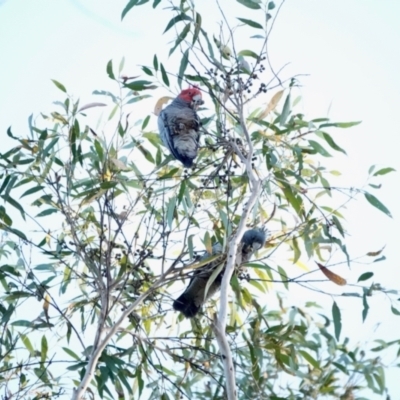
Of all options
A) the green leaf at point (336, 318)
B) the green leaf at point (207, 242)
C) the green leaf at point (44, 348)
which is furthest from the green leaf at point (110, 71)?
the green leaf at point (336, 318)

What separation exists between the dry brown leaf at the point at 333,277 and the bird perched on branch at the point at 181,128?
2.72 ft

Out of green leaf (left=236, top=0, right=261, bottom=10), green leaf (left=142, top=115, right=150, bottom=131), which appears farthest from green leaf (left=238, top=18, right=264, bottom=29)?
green leaf (left=142, top=115, right=150, bottom=131)

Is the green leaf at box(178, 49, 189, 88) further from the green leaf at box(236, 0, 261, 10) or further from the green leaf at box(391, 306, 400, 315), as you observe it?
the green leaf at box(391, 306, 400, 315)

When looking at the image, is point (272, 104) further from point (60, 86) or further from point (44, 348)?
point (44, 348)

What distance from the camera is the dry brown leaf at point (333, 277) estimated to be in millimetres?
3043

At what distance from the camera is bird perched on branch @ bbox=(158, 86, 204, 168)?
3.66 meters

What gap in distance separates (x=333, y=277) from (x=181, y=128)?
1148 mm

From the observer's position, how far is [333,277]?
3057 mm

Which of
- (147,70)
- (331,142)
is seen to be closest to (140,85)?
(147,70)

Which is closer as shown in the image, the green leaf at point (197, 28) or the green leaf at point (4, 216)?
the green leaf at point (197, 28)

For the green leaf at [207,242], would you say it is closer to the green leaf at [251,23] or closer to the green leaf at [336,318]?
the green leaf at [336,318]

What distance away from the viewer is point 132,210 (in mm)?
3480

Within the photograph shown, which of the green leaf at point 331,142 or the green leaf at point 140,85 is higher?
the green leaf at point 140,85

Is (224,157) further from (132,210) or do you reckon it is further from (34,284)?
(34,284)
